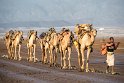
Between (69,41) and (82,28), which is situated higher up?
(82,28)

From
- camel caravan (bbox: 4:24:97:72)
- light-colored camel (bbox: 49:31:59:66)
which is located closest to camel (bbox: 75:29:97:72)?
camel caravan (bbox: 4:24:97:72)

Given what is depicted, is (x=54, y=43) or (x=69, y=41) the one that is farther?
(x=54, y=43)

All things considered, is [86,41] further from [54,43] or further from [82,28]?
[54,43]

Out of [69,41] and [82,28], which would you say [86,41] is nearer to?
[82,28]

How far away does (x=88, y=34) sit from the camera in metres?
24.3

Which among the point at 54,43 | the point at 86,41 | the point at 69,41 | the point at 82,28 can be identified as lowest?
the point at 86,41

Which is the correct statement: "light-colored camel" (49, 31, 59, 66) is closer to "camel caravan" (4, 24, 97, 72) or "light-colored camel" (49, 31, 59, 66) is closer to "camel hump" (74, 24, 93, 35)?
"camel caravan" (4, 24, 97, 72)

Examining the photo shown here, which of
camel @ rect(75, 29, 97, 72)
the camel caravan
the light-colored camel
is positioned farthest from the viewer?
the light-colored camel

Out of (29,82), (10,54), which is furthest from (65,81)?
(10,54)

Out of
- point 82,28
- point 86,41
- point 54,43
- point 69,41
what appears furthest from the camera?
point 54,43

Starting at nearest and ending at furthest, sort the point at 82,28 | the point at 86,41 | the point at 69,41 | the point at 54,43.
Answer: the point at 86,41, the point at 82,28, the point at 69,41, the point at 54,43

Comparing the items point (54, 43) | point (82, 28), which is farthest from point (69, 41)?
point (54, 43)

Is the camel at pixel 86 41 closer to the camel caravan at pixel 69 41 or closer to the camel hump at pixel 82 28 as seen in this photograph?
the camel caravan at pixel 69 41

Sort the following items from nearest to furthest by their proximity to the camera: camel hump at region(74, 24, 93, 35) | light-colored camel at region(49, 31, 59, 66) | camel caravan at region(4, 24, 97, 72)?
camel caravan at region(4, 24, 97, 72) → camel hump at region(74, 24, 93, 35) → light-colored camel at region(49, 31, 59, 66)
